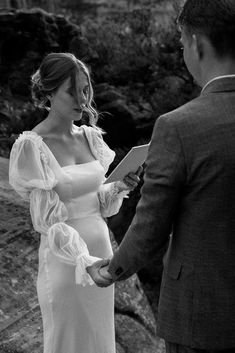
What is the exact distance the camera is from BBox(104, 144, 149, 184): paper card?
10.7 feet

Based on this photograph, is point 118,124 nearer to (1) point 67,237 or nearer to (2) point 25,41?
(2) point 25,41

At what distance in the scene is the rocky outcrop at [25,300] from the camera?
415 cm

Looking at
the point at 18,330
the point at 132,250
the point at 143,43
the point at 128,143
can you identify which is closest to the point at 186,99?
the point at 128,143

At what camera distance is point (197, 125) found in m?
1.99

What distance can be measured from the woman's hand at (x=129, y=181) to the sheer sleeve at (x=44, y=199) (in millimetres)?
440

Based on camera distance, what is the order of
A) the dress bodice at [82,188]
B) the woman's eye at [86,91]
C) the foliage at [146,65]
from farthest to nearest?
the foliage at [146,65], the woman's eye at [86,91], the dress bodice at [82,188]

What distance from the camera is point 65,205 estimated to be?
3432 mm

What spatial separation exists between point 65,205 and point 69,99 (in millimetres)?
558

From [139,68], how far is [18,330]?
5243 millimetres

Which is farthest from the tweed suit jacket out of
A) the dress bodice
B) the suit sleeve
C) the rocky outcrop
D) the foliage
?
the foliage

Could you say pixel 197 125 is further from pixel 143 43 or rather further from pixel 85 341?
pixel 143 43

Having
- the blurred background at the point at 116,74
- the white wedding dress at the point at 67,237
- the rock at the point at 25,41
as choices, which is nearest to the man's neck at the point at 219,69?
the white wedding dress at the point at 67,237

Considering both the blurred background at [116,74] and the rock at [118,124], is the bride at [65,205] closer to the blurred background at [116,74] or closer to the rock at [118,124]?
the blurred background at [116,74]

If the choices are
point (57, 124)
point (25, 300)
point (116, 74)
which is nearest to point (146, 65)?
point (116, 74)
